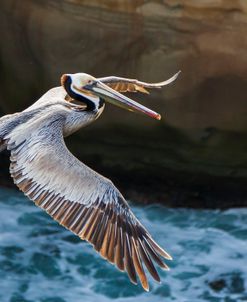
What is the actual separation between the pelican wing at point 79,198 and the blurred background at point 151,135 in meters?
2.31

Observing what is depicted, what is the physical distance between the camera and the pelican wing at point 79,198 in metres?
10.6

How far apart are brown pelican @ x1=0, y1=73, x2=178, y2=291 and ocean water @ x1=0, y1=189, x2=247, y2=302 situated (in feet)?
7.02

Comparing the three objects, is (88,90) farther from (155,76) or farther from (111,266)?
(111,266)

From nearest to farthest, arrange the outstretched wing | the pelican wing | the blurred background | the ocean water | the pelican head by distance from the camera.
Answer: the pelican wing → the pelican head → the outstretched wing → the ocean water → the blurred background

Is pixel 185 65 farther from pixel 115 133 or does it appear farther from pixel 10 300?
pixel 10 300

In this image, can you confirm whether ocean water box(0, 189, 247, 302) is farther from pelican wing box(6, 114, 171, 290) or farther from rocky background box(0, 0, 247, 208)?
pelican wing box(6, 114, 171, 290)

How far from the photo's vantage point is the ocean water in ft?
43.4

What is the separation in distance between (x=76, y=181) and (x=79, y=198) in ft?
0.55

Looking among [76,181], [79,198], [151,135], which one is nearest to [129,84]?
[151,135]

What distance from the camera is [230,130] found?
14164 millimetres

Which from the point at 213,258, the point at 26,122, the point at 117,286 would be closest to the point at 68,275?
the point at 117,286

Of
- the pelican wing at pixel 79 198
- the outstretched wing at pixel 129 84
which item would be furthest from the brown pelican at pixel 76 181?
Result: the outstretched wing at pixel 129 84

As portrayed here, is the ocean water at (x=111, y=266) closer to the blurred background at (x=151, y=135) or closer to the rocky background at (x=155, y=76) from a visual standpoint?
the blurred background at (x=151, y=135)

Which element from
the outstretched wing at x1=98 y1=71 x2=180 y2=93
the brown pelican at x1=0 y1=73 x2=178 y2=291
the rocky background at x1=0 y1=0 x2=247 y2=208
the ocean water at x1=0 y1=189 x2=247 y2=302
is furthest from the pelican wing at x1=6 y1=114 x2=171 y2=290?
the rocky background at x1=0 y1=0 x2=247 y2=208
